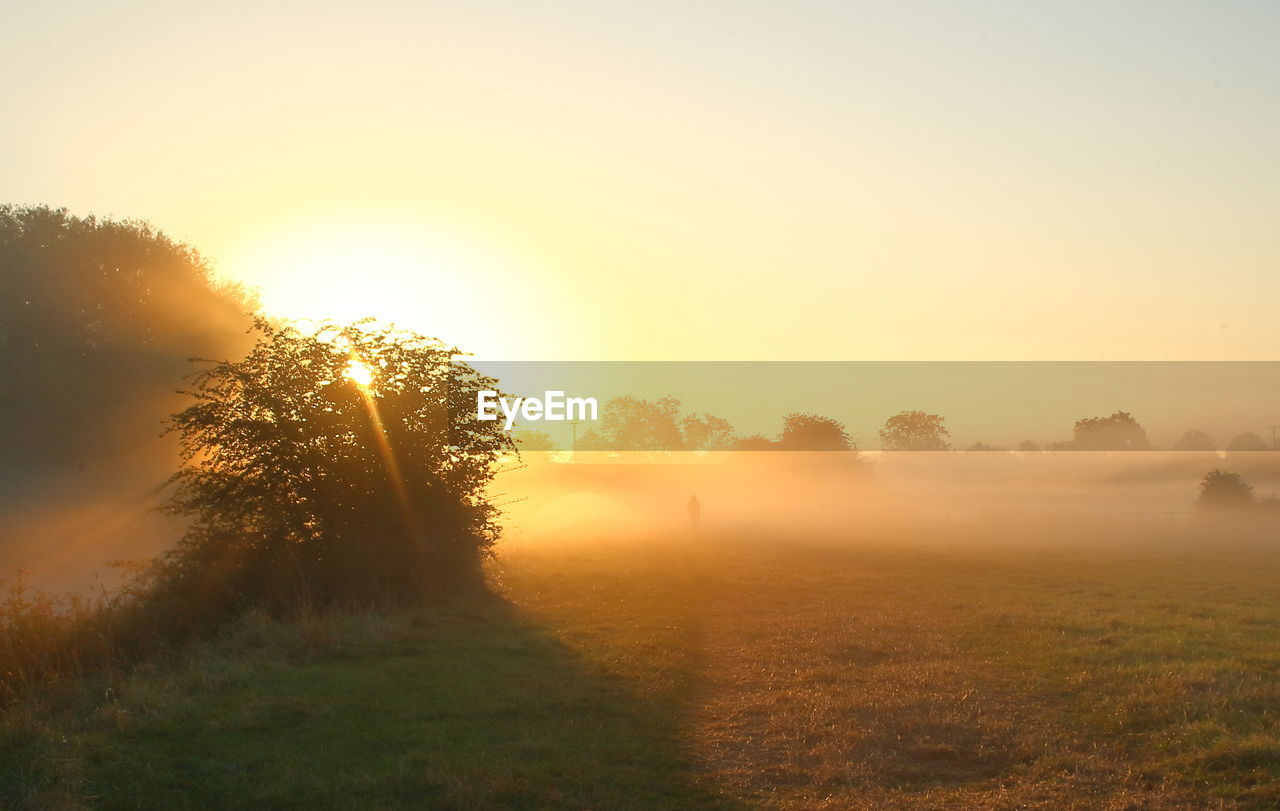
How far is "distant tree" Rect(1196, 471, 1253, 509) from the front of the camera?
68.8 metres

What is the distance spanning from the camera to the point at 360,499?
2162 cm

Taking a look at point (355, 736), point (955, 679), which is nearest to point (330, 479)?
point (355, 736)

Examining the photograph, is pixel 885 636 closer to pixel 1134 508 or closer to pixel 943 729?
pixel 943 729

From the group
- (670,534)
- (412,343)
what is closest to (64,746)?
(412,343)

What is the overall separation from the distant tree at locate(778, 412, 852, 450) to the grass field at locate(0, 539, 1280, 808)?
9928 cm

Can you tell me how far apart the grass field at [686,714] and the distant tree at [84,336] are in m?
42.2

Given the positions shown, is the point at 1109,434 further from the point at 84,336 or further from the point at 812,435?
the point at 84,336

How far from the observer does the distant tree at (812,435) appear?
395 ft

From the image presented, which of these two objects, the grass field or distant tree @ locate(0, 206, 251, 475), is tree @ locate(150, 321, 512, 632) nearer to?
the grass field

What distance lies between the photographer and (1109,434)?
144875mm

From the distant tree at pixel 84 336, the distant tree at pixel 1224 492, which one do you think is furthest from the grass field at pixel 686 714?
the distant tree at pixel 1224 492

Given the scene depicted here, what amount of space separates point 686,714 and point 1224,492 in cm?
7087

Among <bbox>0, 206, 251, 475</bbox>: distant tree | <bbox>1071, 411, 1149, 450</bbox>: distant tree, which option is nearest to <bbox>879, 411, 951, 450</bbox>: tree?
<bbox>1071, 411, 1149, 450</bbox>: distant tree

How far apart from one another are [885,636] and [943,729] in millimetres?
6492
